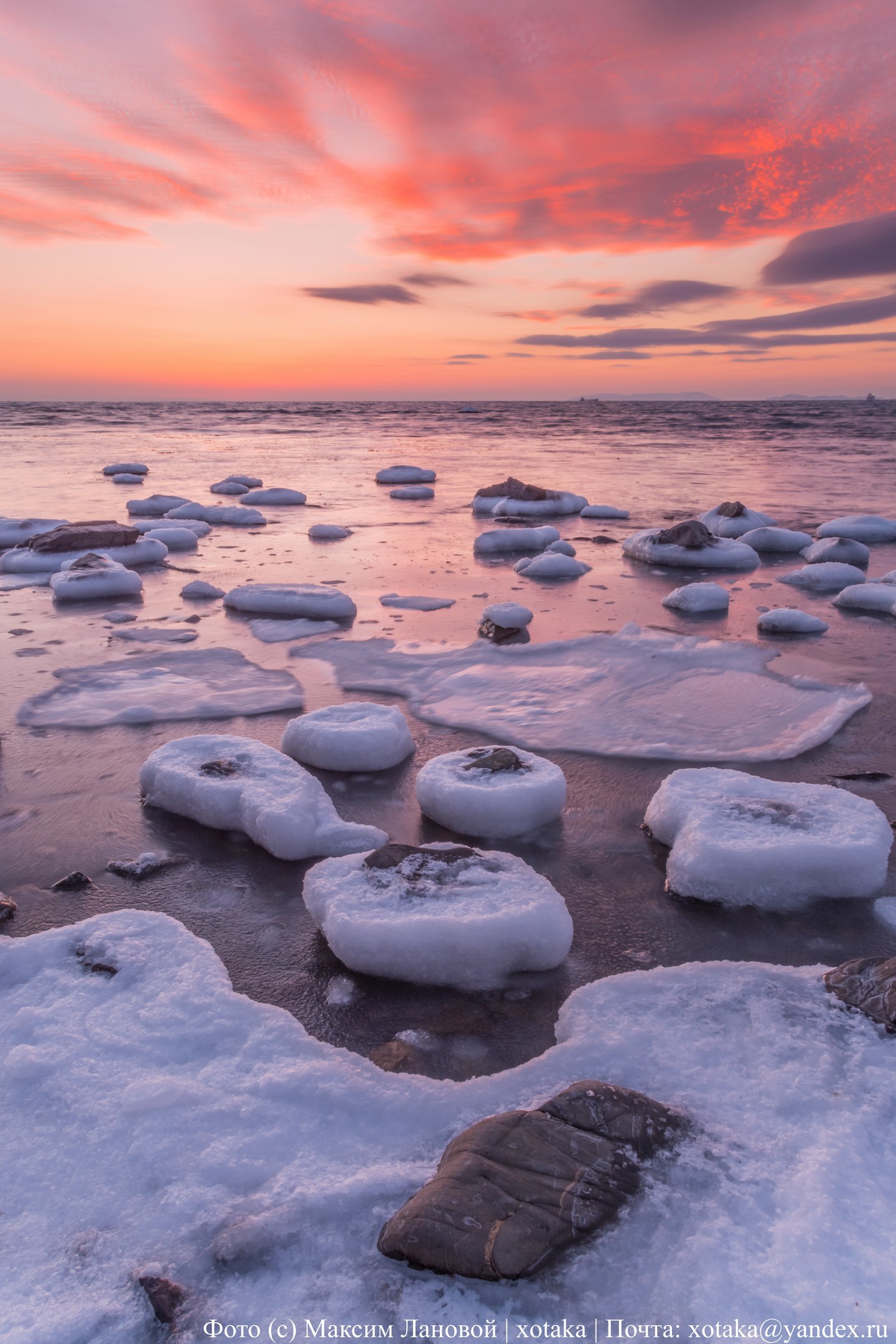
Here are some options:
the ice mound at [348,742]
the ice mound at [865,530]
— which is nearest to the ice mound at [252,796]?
the ice mound at [348,742]

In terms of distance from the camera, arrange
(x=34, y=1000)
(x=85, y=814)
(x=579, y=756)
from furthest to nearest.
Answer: (x=579, y=756) → (x=85, y=814) → (x=34, y=1000)

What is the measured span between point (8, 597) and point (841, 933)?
6.38m

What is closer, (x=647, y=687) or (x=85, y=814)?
(x=85, y=814)

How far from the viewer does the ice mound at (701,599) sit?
5949 mm

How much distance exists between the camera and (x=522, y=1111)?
1.55 m

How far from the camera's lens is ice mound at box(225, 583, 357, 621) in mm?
5723

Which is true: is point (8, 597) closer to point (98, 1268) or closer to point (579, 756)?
point (579, 756)

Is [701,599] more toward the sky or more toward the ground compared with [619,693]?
more toward the sky

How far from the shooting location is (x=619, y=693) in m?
4.25

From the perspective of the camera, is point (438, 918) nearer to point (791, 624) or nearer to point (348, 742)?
point (348, 742)

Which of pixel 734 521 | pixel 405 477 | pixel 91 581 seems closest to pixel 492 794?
pixel 91 581

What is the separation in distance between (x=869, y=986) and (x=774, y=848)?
0.52 meters

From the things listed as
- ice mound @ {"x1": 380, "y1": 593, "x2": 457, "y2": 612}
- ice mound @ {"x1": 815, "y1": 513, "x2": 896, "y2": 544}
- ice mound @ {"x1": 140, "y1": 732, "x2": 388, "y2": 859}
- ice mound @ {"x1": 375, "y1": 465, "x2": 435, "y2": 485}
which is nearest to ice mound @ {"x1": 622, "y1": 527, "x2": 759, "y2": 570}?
ice mound @ {"x1": 815, "y1": 513, "x2": 896, "y2": 544}

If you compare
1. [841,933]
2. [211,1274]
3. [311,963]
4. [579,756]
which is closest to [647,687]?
[579,756]
